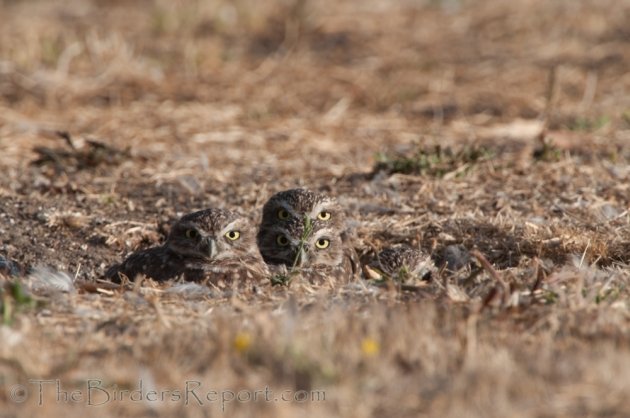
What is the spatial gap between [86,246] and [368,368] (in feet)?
11.7

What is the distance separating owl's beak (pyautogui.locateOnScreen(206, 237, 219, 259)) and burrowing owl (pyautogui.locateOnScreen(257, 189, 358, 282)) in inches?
Answer: 19.3

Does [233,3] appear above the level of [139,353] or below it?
above

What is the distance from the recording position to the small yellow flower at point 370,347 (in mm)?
4250

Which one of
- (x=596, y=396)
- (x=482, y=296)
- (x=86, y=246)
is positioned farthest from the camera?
(x=86, y=246)

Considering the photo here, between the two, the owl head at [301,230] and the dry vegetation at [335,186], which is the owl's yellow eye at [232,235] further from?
the dry vegetation at [335,186]

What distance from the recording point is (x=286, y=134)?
10180mm

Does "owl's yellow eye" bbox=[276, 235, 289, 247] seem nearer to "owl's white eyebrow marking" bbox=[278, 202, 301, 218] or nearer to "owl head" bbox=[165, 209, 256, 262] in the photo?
"owl's white eyebrow marking" bbox=[278, 202, 301, 218]

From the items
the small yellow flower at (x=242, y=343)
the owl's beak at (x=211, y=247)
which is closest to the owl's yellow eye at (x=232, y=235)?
the owl's beak at (x=211, y=247)

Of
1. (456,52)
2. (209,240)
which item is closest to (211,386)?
(209,240)

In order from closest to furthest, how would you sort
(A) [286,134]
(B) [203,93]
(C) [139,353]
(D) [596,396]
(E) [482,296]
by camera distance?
(D) [596,396] < (C) [139,353] < (E) [482,296] < (A) [286,134] < (B) [203,93]

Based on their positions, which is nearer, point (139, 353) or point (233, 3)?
point (139, 353)

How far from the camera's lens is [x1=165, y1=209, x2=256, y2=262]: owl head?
6547 millimetres

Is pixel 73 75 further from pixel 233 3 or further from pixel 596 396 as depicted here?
pixel 596 396

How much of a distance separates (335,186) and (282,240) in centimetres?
136
